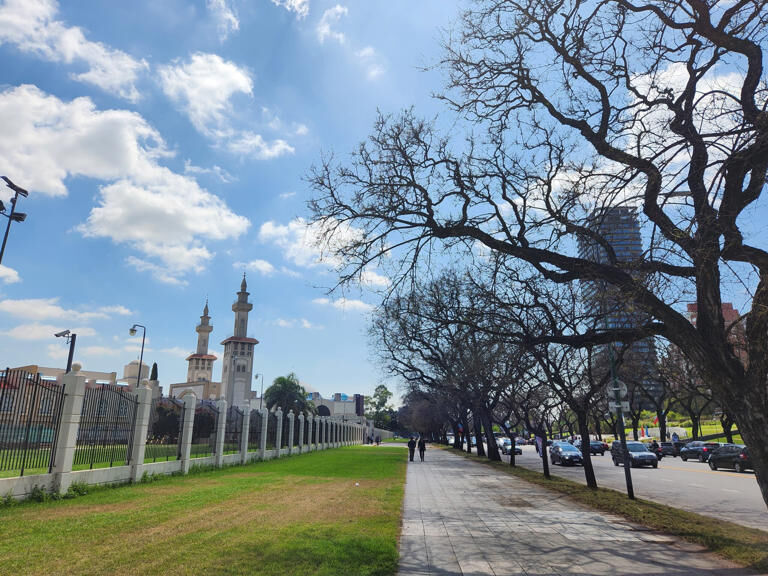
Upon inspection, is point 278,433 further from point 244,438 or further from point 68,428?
point 68,428

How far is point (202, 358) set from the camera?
117125mm

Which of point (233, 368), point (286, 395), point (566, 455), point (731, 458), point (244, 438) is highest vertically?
point (233, 368)

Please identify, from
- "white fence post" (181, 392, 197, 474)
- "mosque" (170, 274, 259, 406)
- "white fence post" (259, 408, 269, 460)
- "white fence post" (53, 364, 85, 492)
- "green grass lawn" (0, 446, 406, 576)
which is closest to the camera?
"green grass lawn" (0, 446, 406, 576)

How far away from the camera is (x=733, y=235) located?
22.5ft

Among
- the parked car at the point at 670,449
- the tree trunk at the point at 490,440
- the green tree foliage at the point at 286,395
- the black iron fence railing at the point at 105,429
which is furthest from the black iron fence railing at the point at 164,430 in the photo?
the green tree foliage at the point at 286,395

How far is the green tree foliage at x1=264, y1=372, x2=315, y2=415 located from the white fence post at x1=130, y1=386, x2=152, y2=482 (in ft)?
182

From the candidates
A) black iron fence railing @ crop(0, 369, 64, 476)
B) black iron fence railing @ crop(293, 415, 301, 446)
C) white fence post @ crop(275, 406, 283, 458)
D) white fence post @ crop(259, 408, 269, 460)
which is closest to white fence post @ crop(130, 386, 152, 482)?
black iron fence railing @ crop(0, 369, 64, 476)

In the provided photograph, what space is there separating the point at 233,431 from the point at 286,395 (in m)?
47.3

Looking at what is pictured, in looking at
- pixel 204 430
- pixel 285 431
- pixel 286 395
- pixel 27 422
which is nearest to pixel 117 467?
pixel 27 422

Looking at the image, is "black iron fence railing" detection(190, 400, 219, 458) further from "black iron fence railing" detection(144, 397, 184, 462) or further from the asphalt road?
the asphalt road

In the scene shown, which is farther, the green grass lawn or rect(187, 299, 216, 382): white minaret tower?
rect(187, 299, 216, 382): white minaret tower

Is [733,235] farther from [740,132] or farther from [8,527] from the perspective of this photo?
[8,527]

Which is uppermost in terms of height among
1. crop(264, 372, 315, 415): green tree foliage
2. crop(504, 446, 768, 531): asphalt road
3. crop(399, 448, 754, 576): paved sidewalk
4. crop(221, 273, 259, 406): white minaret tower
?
crop(221, 273, 259, 406): white minaret tower

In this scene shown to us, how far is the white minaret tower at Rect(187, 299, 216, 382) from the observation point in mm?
116700
